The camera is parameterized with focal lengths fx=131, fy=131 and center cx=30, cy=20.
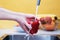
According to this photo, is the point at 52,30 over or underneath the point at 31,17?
underneath

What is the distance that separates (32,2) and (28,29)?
1020 mm

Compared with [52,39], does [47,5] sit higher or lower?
higher

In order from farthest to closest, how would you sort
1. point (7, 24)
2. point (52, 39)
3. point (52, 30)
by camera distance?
point (7, 24) → point (52, 30) → point (52, 39)

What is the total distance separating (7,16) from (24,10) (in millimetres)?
1031

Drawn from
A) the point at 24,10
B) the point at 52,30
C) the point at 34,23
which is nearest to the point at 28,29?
the point at 34,23

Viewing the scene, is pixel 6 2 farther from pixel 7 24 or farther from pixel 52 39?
pixel 52 39

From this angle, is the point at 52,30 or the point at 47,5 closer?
the point at 52,30

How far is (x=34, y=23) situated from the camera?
1.20 feet

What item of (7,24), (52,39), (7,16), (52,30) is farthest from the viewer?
(7,24)

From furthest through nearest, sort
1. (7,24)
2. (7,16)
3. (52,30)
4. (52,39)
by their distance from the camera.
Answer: (7,24)
(52,30)
(52,39)
(7,16)

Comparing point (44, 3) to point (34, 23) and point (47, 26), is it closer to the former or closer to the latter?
point (47, 26)

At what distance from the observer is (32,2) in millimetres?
1344

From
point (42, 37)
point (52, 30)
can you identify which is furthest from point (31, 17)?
point (52, 30)

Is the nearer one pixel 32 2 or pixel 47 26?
pixel 47 26
